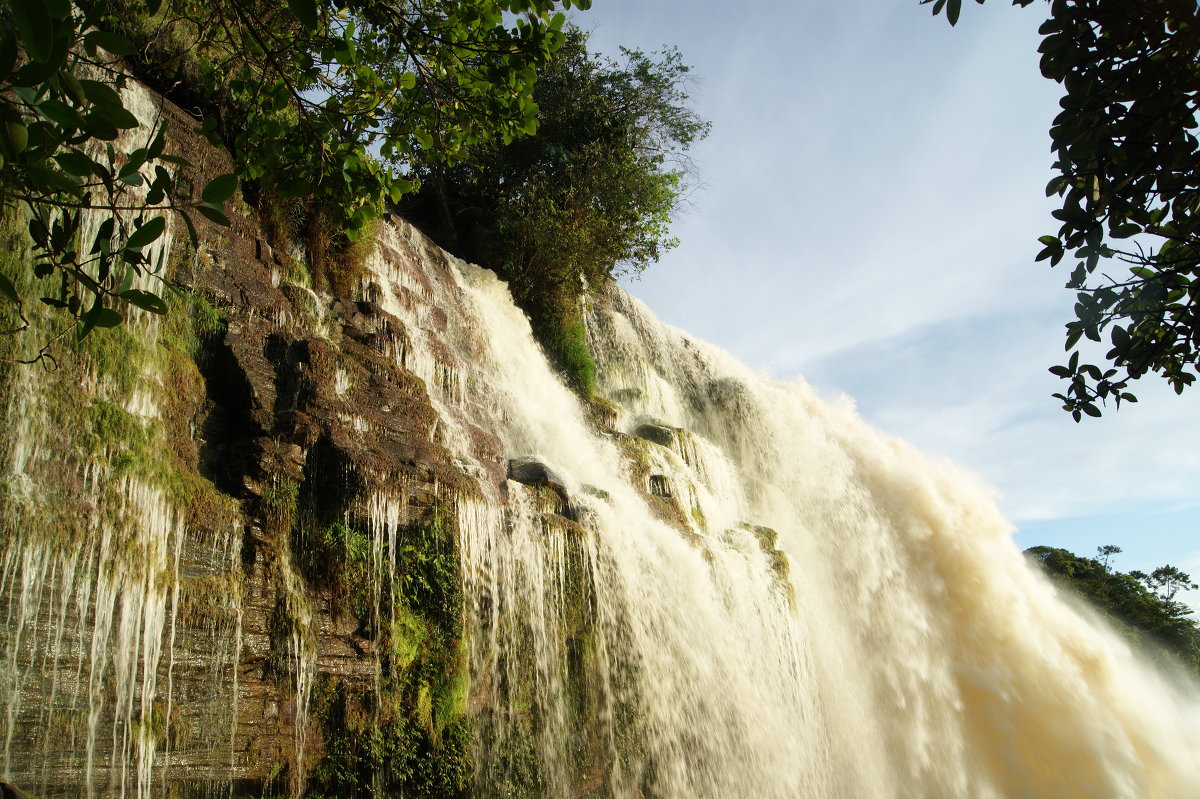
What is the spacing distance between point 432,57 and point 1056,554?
32395 mm

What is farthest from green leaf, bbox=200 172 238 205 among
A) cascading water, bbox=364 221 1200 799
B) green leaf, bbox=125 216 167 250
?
cascading water, bbox=364 221 1200 799

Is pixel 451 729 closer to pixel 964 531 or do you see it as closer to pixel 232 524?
pixel 232 524

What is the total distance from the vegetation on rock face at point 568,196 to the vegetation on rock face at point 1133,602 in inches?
784

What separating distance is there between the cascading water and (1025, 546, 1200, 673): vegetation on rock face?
441 centimetres

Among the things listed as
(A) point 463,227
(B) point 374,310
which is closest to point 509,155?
(A) point 463,227

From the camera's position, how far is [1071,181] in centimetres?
349

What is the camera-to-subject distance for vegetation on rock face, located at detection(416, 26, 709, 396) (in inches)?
723

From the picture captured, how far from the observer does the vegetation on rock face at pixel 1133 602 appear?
26359 mm

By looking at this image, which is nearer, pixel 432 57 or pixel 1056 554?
pixel 432 57

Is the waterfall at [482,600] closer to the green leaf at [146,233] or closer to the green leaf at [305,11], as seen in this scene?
the green leaf at [146,233]

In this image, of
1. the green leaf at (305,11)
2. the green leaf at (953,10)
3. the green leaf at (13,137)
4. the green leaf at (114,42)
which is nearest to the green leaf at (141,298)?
the green leaf at (13,137)

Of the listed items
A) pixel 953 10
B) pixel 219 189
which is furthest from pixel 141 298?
pixel 953 10

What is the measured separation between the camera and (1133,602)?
90.6 feet

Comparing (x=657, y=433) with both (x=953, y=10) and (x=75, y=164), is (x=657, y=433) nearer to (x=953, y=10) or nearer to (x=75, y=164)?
(x=953, y=10)
